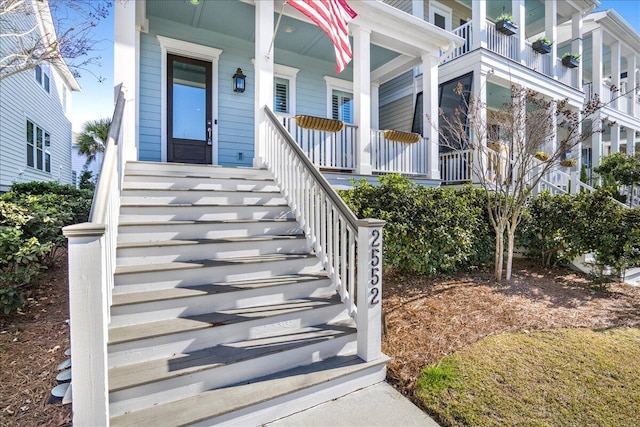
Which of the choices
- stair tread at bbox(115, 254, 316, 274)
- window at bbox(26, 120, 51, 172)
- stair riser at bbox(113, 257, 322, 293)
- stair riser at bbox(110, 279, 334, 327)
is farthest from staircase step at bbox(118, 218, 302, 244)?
window at bbox(26, 120, 51, 172)

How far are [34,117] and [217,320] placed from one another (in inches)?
457

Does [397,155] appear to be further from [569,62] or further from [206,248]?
[569,62]

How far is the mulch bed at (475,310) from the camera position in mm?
2992

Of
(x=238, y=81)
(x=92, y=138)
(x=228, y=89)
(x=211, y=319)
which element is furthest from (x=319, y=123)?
(x=92, y=138)

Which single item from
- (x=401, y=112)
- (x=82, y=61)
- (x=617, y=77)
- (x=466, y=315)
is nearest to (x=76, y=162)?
(x=82, y=61)

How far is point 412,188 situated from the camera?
456cm

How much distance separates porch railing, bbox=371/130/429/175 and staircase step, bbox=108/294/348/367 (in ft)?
13.7

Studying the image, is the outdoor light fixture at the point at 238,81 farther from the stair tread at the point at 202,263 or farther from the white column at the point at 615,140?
the white column at the point at 615,140

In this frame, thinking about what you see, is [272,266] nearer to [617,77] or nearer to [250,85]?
[250,85]

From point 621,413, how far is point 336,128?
16.5 feet

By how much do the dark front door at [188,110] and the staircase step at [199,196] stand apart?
2.84 m

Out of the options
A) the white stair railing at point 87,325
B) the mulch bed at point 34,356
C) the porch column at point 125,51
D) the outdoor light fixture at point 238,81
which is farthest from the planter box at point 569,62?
the mulch bed at point 34,356

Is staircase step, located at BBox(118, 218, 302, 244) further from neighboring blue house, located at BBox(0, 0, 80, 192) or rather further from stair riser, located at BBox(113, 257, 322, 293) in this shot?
neighboring blue house, located at BBox(0, 0, 80, 192)

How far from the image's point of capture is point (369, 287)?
2578mm
